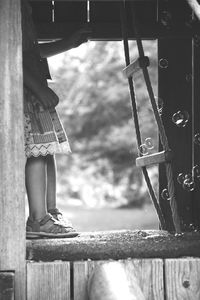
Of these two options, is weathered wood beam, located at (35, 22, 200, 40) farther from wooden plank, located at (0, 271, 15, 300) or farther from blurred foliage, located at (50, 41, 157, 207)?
blurred foliage, located at (50, 41, 157, 207)

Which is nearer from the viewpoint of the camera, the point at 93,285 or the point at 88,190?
the point at 93,285

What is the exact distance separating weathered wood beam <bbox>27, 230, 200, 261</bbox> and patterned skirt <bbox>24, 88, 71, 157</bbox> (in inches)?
23.4

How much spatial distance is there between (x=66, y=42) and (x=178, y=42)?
101 centimetres

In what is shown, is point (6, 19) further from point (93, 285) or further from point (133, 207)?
point (133, 207)

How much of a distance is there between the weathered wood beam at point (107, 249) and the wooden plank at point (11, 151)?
201mm

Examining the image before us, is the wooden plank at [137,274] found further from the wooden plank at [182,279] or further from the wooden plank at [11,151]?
the wooden plank at [11,151]

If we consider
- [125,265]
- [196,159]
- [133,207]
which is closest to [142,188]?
[133,207]

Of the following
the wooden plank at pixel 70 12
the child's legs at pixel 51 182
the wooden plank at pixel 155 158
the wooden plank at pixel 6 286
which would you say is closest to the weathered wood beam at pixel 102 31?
the wooden plank at pixel 70 12

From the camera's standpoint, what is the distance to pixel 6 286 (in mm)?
3236

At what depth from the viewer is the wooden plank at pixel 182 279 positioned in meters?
3.46

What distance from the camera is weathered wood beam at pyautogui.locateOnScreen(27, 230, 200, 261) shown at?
355cm

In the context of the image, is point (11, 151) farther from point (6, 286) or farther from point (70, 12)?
point (70, 12)

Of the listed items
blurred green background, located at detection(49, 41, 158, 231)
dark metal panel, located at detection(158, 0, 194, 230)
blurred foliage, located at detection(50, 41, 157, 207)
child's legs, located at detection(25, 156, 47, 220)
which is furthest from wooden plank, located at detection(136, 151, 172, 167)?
blurred foliage, located at detection(50, 41, 157, 207)

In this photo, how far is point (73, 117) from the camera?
20.6m
